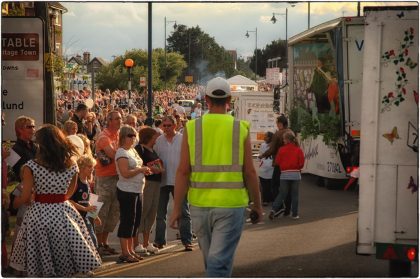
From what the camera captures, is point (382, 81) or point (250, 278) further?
point (250, 278)

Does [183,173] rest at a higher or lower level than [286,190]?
higher

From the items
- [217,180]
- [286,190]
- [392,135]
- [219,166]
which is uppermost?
[392,135]

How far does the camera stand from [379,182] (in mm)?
9398

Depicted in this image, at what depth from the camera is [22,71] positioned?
41.9 ft

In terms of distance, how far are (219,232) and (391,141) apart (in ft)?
7.43

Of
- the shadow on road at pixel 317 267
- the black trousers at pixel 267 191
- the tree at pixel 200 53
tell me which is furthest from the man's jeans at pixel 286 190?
the tree at pixel 200 53

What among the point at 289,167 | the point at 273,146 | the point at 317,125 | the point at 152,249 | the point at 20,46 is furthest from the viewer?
the point at 317,125

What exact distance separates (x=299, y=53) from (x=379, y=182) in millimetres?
17198

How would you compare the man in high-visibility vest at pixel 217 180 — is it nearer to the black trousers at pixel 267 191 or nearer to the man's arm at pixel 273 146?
the man's arm at pixel 273 146

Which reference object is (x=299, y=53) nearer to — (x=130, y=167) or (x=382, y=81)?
(x=130, y=167)

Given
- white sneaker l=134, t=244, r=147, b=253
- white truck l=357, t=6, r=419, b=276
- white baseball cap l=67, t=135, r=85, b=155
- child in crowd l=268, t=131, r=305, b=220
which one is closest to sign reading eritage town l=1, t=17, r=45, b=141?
white baseball cap l=67, t=135, r=85, b=155

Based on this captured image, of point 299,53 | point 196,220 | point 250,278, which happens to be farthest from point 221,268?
point 299,53

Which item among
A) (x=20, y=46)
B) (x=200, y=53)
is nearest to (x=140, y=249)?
(x=20, y=46)

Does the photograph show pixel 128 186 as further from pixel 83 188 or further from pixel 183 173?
pixel 183 173
